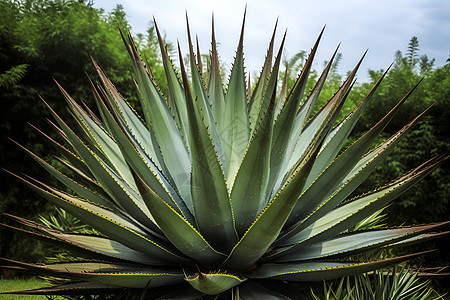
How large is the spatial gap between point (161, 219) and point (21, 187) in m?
6.42

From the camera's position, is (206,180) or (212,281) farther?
(206,180)

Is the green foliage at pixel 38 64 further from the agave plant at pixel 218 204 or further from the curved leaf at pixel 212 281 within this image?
the curved leaf at pixel 212 281

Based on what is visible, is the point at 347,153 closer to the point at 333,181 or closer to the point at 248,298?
the point at 333,181

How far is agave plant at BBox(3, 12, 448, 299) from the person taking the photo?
5.25 feet

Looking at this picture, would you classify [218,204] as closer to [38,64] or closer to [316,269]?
[316,269]

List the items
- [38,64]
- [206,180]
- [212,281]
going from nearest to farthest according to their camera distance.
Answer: [212,281]
[206,180]
[38,64]

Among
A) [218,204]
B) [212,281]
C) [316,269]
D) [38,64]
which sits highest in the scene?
[38,64]

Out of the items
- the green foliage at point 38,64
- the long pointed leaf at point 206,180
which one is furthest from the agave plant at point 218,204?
the green foliage at point 38,64

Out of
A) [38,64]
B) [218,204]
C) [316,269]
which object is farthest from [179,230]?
[38,64]

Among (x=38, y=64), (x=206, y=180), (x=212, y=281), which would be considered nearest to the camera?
(x=212, y=281)

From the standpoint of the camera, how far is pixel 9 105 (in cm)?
689

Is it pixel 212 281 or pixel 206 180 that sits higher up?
pixel 206 180

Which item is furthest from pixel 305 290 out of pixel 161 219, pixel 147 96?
pixel 147 96

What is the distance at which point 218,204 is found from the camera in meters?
1.65
